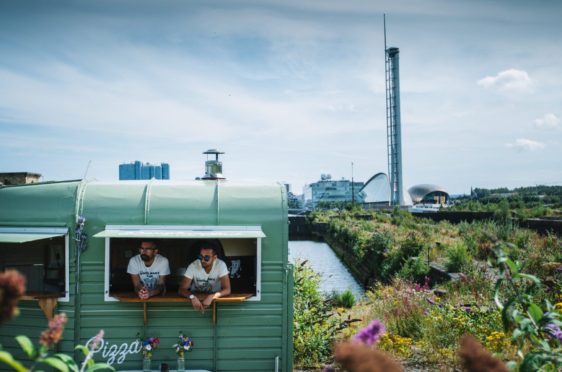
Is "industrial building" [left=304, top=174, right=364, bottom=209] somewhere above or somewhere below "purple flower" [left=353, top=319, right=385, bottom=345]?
above

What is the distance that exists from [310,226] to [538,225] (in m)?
29.6

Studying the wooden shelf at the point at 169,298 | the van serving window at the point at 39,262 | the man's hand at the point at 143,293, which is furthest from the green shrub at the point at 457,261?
the van serving window at the point at 39,262

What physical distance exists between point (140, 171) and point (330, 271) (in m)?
17.1

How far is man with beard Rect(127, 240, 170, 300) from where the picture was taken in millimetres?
6398

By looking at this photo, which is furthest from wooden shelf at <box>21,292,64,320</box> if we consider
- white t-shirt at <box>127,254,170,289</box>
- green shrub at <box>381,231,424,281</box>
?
green shrub at <box>381,231,424,281</box>

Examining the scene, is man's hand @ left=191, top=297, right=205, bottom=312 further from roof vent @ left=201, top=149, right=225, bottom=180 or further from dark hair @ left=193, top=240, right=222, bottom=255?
roof vent @ left=201, top=149, right=225, bottom=180

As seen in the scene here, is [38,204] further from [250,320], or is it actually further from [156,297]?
[250,320]

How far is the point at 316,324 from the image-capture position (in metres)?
8.19

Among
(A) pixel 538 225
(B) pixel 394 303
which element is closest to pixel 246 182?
(B) pixel 394 303

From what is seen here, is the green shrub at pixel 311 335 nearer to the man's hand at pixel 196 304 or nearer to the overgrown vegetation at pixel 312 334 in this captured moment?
the overgrown vegetation at pixel 312 334

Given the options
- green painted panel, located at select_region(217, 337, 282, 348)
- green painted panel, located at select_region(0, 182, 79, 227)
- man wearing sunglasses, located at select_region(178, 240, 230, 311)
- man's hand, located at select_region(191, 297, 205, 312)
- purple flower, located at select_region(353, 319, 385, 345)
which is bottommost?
green painted panel, located at select_region(217, 337, 282, 348)

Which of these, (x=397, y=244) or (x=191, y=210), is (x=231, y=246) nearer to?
(x=191, y=210)

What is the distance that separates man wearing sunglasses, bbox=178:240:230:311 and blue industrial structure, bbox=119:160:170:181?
2222 mm

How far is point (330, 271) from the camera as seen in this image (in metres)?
23.9
